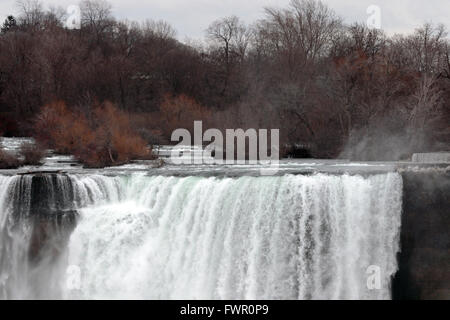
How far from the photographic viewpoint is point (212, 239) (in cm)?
1688

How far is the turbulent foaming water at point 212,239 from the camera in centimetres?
1588

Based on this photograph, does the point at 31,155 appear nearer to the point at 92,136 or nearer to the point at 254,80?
the point at 92,136

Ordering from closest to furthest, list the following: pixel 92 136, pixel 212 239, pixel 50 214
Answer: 1. pixel 212 239
2. pixel 50 214
3. pixel 92 136

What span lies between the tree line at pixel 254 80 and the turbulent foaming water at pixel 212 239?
10.4 m

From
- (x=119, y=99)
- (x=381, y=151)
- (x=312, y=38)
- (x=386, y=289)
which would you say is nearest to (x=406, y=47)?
(x=312, y=38)

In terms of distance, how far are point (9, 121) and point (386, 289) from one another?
28.7 meters

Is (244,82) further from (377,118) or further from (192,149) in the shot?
(377,118)

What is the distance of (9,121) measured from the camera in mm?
38062

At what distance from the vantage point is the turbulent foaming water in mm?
15883

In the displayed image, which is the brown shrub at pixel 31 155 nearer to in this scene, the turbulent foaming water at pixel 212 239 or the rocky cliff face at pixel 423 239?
the turbulent foaming water at pixel 212 239

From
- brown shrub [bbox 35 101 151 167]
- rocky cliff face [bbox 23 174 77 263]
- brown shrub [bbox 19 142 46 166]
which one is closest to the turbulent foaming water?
rocky cliff face [bbox 23 174 77 263]

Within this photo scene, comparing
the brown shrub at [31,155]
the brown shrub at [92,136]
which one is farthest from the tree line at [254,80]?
the brown shrub at [31,155]

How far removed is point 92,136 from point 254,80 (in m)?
12.6

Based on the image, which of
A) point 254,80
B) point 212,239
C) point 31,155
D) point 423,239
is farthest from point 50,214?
point 254,80
